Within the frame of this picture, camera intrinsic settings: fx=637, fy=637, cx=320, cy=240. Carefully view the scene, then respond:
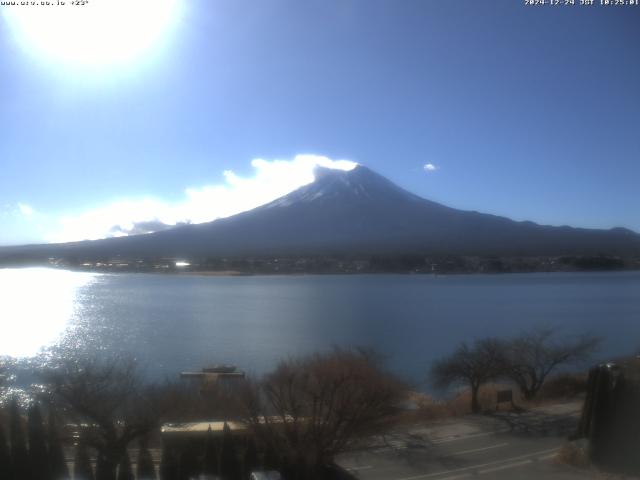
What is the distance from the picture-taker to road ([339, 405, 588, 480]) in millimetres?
5926

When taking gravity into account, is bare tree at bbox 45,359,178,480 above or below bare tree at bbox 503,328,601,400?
above

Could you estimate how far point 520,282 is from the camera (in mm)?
46000

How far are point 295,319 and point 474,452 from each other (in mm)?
16468

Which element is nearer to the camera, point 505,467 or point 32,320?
point 505,467

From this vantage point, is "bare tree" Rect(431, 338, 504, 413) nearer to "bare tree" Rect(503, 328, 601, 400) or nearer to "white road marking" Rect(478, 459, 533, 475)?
"bare tree" Rect(503, 328, 601, 400)

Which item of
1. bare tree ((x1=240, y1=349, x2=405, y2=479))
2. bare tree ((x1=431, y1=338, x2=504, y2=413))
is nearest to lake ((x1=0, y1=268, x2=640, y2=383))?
bare tree ((x1=431, y1=338, x2=504, y2=413))

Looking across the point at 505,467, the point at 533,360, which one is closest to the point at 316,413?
the point at 505,467

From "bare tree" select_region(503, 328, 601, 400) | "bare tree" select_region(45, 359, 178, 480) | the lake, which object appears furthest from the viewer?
the lake

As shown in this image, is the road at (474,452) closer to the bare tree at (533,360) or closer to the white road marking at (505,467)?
the white road marking at (505,467)

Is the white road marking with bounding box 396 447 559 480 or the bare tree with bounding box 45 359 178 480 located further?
the bare tree with bounding box 45 359 178 480

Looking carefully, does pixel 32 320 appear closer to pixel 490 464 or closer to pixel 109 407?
pixel 109 407

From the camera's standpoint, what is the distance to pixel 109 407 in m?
6.81

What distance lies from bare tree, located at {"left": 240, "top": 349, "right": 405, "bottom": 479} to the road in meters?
0.35

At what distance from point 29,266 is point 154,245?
2080 cm
